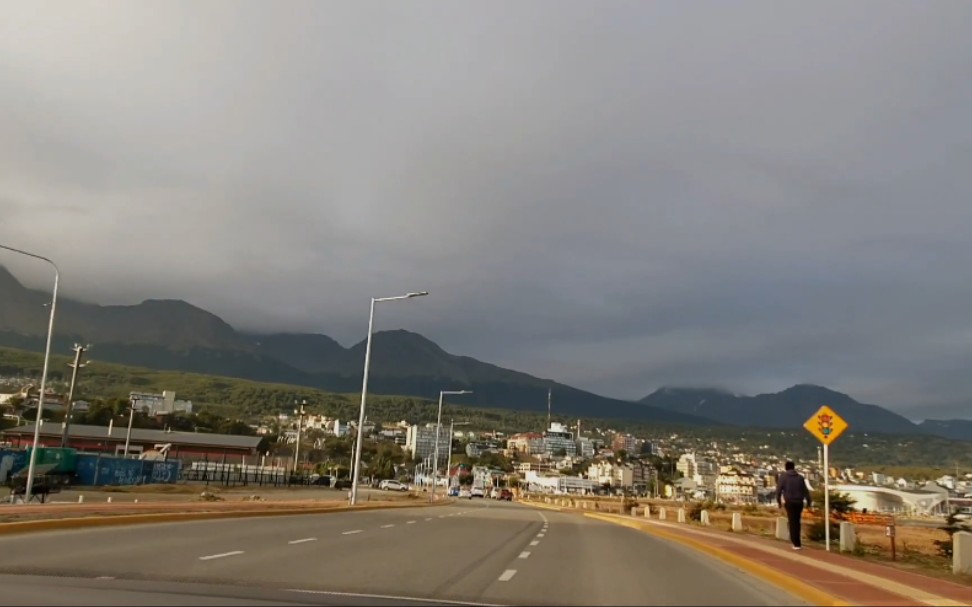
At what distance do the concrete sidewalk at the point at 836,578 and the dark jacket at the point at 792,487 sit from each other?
1.37m

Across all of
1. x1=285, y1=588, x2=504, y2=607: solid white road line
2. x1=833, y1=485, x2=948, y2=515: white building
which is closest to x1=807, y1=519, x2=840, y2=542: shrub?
x1=285, y1=588, x2=504, y2=607: solid white road line

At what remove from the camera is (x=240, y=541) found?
17688mm

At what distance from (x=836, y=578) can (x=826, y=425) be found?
8.11 meters

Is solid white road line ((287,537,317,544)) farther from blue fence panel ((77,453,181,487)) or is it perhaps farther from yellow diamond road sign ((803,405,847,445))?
blue fence panel ((77,453,181,487))

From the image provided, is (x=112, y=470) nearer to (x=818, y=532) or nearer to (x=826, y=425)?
(x=818, y=532)

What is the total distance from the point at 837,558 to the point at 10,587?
1723cm

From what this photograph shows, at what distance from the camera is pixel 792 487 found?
21031 mm

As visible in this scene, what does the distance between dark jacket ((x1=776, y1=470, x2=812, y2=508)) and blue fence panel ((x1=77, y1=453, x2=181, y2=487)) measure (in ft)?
173

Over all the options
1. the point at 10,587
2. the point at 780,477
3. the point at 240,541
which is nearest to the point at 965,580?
the point at 780,477

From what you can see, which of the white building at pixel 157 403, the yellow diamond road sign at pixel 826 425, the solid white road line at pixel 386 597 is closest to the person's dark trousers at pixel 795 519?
the yellow diamond road sign at pixel 826 425

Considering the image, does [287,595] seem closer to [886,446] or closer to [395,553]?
[395,553]

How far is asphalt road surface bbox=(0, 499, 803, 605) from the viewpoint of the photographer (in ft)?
34.4

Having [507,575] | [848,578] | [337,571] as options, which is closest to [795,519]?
[848,578]

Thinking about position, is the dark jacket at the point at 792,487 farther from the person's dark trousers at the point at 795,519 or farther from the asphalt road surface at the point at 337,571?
the asphalt road surface at the point at 337,571
